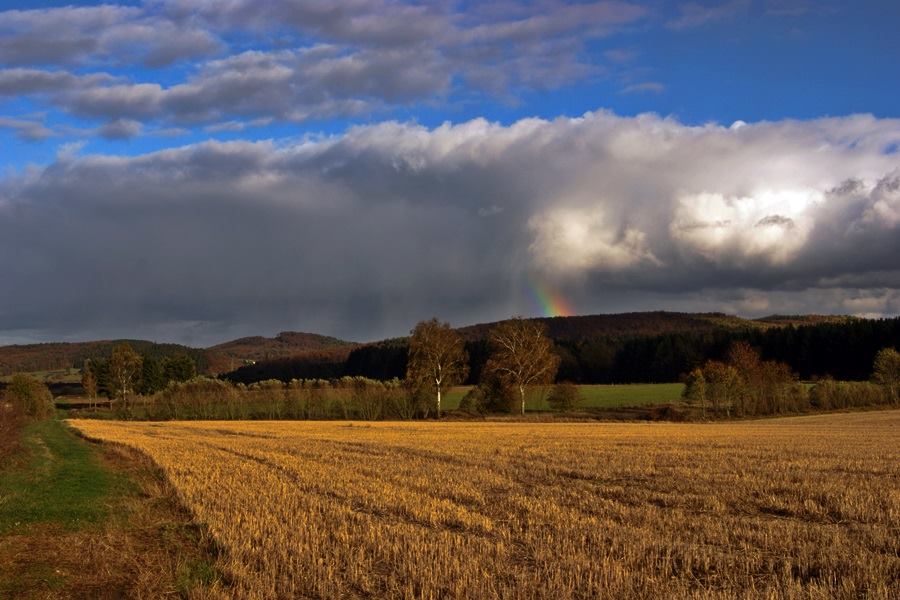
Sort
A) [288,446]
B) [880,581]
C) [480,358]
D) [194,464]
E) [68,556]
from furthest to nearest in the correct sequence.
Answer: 1. [480,358]
2. [288,446]
3. [194,464]
4. [68,556]
5. [880,581]

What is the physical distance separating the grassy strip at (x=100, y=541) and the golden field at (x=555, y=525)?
1.93 ft

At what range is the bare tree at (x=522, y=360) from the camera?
83875 millimetres

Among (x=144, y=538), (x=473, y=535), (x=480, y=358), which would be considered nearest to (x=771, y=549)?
(x=473, y=535)

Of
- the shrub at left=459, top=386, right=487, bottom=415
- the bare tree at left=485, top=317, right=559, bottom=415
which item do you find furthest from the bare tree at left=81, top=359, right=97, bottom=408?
the bare tree at left=485, top=317, right=559, bottom=415

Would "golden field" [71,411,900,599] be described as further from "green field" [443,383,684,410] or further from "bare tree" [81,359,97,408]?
"bare tree" [81,359,97,408]

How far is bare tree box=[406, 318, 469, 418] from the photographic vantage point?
8550 cm

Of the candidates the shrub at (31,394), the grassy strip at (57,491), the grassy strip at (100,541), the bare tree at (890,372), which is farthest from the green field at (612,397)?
the grassy strip at (100,541)

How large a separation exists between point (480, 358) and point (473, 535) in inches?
5350

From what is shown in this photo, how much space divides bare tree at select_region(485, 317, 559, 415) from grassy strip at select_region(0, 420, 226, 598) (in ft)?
198

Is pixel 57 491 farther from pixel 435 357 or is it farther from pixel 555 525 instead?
pixel 435 357

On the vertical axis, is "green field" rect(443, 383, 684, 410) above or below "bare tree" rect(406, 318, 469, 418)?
below

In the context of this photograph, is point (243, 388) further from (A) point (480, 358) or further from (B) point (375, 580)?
(B) point (375, 580)

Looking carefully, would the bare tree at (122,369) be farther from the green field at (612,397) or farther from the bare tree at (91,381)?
the green field at (612,397)

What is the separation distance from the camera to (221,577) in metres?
11.0
